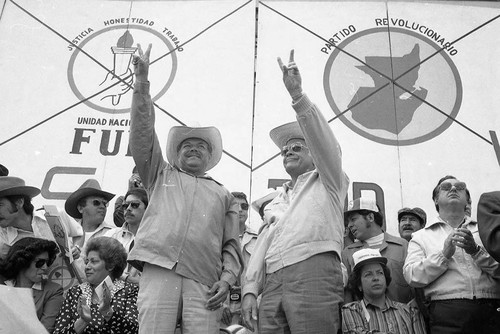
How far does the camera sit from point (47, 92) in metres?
4.64

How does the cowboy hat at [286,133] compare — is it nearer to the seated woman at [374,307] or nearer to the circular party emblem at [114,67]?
the seated woman at [374,307]

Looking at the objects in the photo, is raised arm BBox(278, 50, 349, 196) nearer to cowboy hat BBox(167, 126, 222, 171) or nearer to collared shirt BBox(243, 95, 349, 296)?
collared shirt BBox(243, 95, 349, 296)

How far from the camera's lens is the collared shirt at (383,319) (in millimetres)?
2371

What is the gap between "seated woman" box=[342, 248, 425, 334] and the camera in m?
2.40

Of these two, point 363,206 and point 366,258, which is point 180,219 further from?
point 363,206

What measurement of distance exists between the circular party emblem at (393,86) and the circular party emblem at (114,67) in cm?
136

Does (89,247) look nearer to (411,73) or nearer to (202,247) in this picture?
(202,247)

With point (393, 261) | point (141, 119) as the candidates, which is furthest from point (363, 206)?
point (141, 119)

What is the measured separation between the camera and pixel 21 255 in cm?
260

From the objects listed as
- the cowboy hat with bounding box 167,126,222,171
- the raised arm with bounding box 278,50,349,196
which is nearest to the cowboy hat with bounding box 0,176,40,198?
the cowboy hat with bounding box 167,126,222,171

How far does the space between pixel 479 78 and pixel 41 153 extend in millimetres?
3492

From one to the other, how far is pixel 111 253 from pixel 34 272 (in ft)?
1.17

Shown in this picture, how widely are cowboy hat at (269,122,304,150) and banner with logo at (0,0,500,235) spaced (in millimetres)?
1689

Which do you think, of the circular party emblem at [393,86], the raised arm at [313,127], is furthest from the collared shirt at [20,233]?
the circular party emblem at [393,86]
